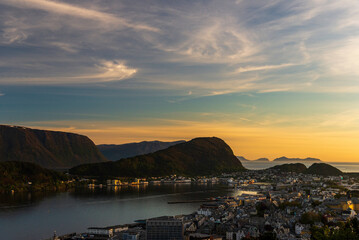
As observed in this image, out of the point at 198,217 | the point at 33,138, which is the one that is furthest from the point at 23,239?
the point at 33,138

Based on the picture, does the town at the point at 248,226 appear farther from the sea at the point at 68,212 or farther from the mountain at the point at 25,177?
the mountain at the point at 25,177

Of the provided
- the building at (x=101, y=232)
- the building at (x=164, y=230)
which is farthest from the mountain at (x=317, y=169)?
the building at (x=101, y=232)

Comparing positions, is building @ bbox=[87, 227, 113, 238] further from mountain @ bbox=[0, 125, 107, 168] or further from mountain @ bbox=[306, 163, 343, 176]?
mountain @ bbox=[0, 125, 107, 168]

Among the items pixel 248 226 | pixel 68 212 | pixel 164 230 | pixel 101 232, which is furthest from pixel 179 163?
pixel 164 230

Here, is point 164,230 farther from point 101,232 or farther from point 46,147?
point 46,147

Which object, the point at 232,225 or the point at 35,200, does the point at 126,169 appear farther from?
the point at 232,225
